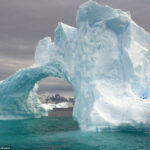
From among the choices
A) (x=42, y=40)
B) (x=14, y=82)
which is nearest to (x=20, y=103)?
(x=14, y=82)

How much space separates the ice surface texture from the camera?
1442 cm

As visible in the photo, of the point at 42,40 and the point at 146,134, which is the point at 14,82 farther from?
the point at 146,134

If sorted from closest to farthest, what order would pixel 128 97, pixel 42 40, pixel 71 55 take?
pixel 128 97 < pixel 71 55 < pixel 42 40

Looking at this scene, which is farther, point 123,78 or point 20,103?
point 20,103

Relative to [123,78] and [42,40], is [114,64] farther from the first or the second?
[42,40]

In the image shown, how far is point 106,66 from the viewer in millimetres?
16609

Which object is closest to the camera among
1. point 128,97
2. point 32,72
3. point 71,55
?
point 128,97

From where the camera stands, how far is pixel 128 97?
1502cm

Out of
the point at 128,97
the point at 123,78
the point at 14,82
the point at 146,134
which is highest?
the point at 14,82

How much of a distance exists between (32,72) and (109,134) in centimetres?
1089

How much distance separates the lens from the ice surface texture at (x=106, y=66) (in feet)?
47.3

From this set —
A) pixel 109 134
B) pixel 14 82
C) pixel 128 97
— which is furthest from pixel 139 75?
pixel 14 82

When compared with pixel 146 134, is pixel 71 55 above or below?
above

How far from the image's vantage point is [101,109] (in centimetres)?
1470
